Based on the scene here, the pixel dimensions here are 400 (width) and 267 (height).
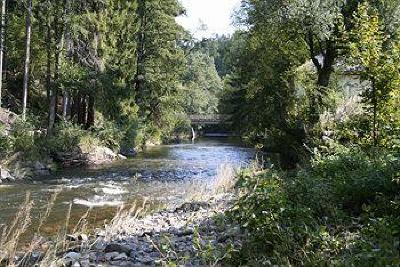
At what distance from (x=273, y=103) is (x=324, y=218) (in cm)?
984

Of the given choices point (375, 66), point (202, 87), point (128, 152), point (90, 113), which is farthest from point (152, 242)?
point (202, 87)

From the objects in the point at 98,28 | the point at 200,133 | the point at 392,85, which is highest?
the point at 98,28

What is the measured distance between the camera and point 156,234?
A: 7.88 m

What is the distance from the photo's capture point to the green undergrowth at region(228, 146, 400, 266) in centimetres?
481

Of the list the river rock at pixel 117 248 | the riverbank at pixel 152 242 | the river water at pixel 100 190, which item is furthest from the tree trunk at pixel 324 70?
the river rock at pixel 117 248

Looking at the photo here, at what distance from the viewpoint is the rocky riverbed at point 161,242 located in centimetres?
579

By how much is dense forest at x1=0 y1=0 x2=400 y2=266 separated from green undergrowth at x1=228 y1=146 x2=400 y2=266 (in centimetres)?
2

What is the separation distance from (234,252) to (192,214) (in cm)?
372

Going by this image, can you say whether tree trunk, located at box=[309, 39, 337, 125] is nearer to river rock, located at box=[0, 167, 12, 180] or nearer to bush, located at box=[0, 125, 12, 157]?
river rock, located at box=[0, 167, 12, 180]

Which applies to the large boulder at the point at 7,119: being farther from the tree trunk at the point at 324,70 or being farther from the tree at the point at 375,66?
the tree at the point at 375,66

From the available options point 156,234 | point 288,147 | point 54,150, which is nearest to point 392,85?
point 288,147

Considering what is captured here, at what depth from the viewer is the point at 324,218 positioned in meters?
6.05

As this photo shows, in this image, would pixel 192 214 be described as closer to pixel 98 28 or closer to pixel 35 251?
pixel 35 251

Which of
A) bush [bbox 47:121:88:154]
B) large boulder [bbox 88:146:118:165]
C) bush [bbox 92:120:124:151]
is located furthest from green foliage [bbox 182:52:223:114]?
bush [bbox 47:121:88:154]
